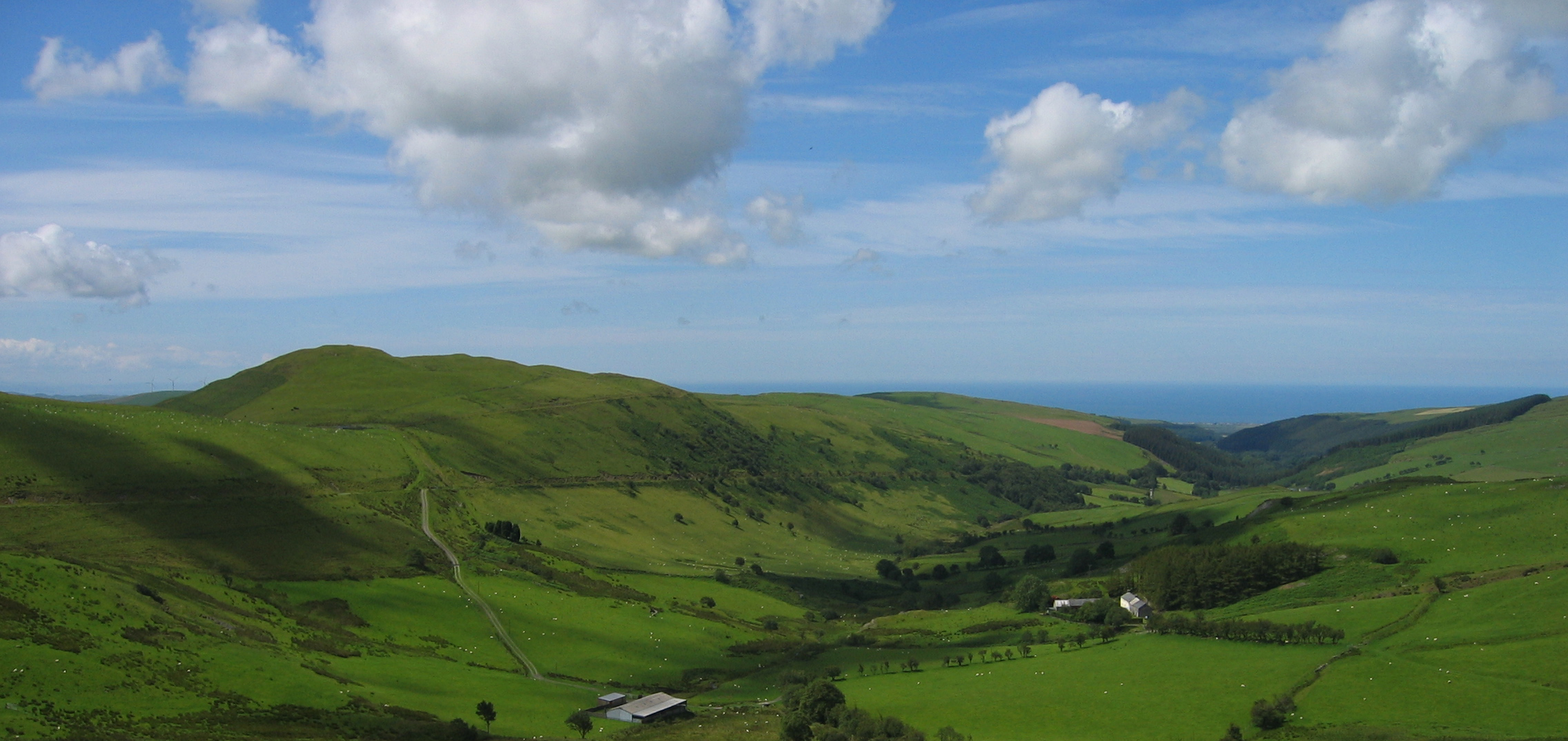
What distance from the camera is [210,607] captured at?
71312 millimetres

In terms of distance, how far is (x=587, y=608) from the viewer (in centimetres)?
9825

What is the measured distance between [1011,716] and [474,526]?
79.4 m

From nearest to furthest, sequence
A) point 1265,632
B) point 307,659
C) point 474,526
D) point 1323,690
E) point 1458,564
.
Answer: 1. point 1323,690
2. point 307,659
3. point 1265,632
4. point 1458,564
5. point 474,526

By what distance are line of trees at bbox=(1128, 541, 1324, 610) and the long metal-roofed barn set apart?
58111 millimetres

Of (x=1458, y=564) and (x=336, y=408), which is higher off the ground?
(x=336, y=408)

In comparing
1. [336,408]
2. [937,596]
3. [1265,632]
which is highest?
[336,408]

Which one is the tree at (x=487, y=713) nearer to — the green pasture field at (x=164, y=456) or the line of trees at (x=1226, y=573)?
the green pasture field at (x=164, y=456)

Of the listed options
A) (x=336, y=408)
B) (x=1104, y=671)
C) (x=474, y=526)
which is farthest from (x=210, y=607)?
(x=336, y=408)

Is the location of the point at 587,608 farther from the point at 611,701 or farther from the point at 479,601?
the point at 611,701

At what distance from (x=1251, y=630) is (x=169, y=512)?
10184 cm

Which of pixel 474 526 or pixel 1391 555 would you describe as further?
pixel 474 526

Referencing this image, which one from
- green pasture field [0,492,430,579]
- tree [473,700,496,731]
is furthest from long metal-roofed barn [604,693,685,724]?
green pasture field [0,492,430,579]

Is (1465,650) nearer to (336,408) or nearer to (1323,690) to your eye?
(1323,690)

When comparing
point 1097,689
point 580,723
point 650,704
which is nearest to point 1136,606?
point 1097,689
